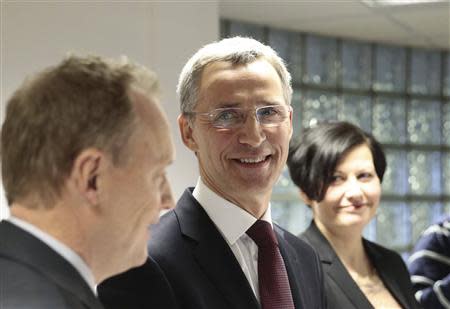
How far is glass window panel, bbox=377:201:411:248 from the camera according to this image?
6121 millimetres

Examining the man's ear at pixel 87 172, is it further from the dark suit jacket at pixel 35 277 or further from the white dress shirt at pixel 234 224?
the white dress shirt at pixel 234 224

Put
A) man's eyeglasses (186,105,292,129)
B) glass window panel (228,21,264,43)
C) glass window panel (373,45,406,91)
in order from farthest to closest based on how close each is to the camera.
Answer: glass window panel (373,45,406,91) → glass window panel (228,21,264,43) → man's eyeglasses (186,105,292,129)

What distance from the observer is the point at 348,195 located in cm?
240

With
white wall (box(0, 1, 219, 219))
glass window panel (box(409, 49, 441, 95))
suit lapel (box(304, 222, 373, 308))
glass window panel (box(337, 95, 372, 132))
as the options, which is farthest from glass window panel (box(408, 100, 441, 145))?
suit lapel (box(304, 222, 373, 308))

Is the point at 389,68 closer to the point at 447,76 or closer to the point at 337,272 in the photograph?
the point at 447,76

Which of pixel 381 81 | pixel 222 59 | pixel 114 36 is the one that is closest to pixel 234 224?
pixel 222 59

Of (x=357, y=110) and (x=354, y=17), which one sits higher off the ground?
(x=354, y=17)

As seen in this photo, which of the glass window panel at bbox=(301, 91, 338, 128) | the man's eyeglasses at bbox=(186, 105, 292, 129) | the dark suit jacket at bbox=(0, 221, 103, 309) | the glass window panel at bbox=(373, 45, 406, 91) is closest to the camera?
the dark suit jacket at bbox=(0, 221, 103, 309)

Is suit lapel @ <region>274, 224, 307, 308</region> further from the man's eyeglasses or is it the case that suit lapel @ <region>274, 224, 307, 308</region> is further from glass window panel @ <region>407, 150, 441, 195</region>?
glass window panel @ <region>407, 150, 441, 195</region>

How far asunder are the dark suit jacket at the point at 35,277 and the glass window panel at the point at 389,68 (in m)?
5.43

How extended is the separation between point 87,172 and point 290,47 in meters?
4.92

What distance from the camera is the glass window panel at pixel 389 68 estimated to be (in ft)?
20.4

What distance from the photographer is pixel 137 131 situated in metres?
1.01

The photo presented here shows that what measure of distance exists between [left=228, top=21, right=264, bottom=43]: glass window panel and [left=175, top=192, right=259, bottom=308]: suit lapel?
393 cm
